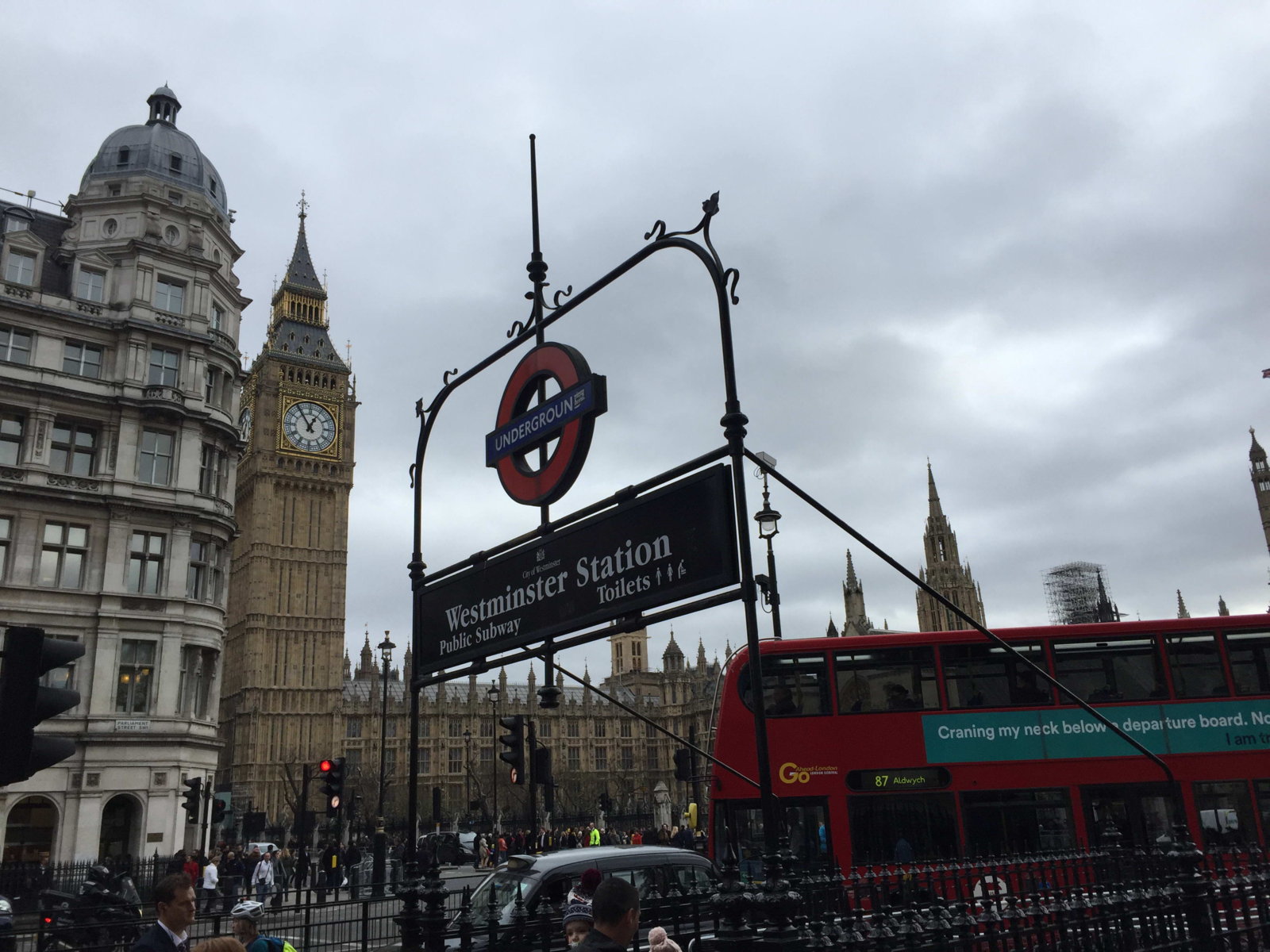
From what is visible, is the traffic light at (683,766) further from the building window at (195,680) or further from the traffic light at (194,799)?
the building window at (195,680)

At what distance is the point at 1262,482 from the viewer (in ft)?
390

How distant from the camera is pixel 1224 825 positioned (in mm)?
13938

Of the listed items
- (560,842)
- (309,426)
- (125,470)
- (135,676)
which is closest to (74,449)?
(125,470)

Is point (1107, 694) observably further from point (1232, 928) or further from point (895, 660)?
→ point (1232, 928)

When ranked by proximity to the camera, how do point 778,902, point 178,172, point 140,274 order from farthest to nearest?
point 178,172 → point 140,274 → point 778,902

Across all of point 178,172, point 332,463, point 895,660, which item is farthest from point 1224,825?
point 332,463

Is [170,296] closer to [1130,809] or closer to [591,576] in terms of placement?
[591,576]

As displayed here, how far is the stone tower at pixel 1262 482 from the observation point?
116 m

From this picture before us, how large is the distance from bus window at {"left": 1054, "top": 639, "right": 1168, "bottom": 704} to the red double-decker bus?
0.07 ft

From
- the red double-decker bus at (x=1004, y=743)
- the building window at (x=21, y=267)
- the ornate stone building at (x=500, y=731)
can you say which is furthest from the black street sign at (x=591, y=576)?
the ornate stone building at (x=500, y=731)

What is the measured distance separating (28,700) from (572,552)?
335 centimetres

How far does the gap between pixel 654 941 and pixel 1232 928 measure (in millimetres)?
5322

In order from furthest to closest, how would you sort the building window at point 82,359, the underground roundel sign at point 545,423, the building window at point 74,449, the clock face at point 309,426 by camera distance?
1. the clock face at point 309,426
2. the building window at point 82,359
3. the building window at point 74,449
4. the underground roundel sign at point 545,423

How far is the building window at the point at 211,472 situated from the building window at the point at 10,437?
203 inches
